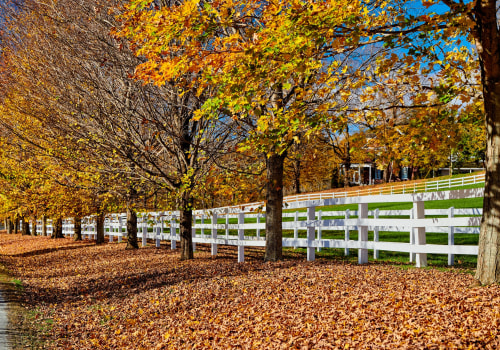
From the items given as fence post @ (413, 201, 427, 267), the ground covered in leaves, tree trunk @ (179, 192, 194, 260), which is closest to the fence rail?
tree trunk @ (179, 192, 194, 260)

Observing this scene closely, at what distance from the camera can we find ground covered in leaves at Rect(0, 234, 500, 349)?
4.99m

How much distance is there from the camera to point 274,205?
432 inches

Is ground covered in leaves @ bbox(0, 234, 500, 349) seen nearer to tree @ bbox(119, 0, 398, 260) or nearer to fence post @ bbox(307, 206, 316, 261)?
fence post @ bbox(307, 206, 316, 261)

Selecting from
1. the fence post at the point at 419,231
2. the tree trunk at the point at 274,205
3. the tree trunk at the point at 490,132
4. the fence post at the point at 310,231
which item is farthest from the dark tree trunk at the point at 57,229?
the tree trunk at the point at 490,132

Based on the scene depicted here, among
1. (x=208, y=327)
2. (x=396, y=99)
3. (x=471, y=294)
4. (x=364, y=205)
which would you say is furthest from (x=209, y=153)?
(x=471, y=294)

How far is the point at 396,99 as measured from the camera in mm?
8922

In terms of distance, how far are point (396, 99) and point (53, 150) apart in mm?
→ 9438

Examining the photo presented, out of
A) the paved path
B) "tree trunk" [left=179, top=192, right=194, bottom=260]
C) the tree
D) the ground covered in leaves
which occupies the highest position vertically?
the tree

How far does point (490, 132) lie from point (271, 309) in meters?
3.73

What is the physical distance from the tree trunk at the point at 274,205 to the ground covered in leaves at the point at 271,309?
75cm

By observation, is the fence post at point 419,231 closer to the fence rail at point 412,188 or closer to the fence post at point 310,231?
the fence post at point 310,231

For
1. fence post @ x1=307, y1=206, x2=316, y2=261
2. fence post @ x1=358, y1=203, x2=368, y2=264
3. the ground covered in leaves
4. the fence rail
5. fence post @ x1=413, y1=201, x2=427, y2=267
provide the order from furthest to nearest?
the fence rail < fence post @ x1=307, y1=206, x2=316, y2=261 < fence post @ x1=358, y1=203, x2=368, y2=264 < fence post @ x1=413, y1=201, x2=427, y2=267 < the ground covered in leaves

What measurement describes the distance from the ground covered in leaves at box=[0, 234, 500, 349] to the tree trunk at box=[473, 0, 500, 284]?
0.41 meters

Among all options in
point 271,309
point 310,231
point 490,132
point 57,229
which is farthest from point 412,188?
point 271,309
